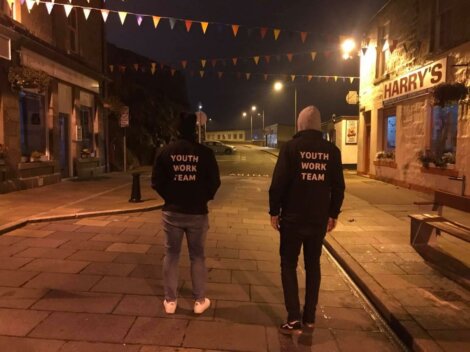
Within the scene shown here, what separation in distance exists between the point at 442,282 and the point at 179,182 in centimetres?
348

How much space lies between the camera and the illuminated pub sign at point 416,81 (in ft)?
40.3

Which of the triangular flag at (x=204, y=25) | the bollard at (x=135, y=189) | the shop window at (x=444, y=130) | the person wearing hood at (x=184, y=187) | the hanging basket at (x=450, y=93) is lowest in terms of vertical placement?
the bollard at (x=135, y=189)

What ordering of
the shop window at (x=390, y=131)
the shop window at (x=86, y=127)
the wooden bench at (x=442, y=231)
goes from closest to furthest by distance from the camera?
the wooden bench at (x=442, y=231) < the shop window at (x=390, y=131) < the shop window at (x=86, y=127)

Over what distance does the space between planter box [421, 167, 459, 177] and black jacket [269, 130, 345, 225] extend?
29.6 feet

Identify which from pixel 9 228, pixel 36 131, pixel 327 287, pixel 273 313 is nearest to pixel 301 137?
pixel 273 313

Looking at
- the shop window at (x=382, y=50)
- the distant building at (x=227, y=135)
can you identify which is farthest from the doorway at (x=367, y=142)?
the distant building at (x=227, y=135)

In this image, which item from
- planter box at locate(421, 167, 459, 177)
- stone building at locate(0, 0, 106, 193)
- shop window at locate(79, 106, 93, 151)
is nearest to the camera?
Answer: planter box at locate(421, 167, 459, 177)

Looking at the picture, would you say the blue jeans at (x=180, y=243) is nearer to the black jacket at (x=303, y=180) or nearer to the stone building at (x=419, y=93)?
the black jacket at (x=303, y=180)

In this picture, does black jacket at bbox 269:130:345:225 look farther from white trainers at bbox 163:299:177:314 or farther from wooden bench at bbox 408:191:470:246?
wooden bench at bbox 408:191:470:246

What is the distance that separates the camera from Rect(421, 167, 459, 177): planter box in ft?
38.2

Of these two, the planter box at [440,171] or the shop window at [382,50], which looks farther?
the shop window at [382,50]

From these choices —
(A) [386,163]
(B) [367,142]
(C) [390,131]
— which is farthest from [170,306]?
(B) [367,142]

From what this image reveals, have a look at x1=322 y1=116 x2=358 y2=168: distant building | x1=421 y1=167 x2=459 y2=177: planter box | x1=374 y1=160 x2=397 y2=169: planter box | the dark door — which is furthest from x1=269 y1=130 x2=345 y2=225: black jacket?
x1=322 y1=116 x2=358 y2=168: distant building

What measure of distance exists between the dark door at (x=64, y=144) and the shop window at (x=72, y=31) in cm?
257
